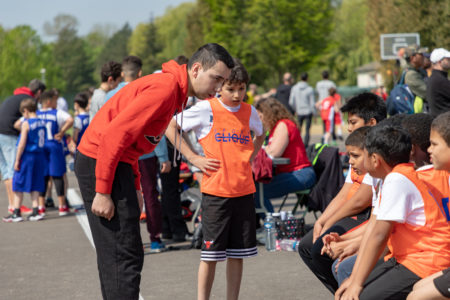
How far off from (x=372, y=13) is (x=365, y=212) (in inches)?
1857

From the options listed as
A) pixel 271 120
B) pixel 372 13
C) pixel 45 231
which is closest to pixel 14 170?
pixel 45 231

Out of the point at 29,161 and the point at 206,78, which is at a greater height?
the point at 206,78

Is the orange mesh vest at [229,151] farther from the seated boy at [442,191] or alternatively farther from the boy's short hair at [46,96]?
the boy's short hair at [46,96]

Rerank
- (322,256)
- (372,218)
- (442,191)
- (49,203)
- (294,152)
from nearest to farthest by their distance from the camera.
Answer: (442,191), (372,218), (322,256), (294,152), (49,203)

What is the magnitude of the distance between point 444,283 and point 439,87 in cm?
557

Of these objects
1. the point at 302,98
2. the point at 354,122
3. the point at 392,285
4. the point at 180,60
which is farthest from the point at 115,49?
the point at 392,285

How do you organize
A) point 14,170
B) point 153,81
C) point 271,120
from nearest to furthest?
point 153,81 → point 271,120 → point 14,170

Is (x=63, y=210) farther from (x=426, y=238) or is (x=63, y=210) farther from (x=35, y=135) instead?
(x=426, y=238)

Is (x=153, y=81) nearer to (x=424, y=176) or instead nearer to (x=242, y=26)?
(x=424, y=176)

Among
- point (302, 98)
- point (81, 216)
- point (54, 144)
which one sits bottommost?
point (81, 216)

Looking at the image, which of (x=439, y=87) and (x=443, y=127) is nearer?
(x=443, y=127)

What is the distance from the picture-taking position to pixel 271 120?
7.89 m

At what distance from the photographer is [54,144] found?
10562 millimetres

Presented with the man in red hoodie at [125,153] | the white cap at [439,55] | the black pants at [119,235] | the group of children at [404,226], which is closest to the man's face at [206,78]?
the man in red hoodie at [125,153]
